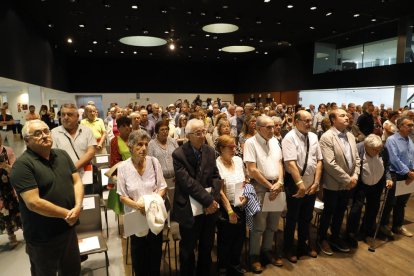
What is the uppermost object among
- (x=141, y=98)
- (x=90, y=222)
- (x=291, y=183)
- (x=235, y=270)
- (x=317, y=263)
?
(x=141, y=98)

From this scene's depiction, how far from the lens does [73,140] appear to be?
291 centimetres

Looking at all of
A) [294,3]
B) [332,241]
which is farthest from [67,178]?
[294,3]

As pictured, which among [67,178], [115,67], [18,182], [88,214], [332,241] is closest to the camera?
[18,182]

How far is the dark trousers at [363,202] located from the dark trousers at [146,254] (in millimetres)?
2342

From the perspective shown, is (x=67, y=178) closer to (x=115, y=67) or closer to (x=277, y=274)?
(x=277, y=274)

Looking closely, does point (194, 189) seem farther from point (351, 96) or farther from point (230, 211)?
point (351, 96)

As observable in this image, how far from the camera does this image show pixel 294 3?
7645 mm

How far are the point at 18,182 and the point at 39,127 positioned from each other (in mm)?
371

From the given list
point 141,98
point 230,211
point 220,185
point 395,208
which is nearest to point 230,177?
point 220,185

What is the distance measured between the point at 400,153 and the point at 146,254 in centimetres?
313

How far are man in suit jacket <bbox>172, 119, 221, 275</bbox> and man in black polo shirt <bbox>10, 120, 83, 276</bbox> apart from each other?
2.56ft

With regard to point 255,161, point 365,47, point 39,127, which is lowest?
point 255,161

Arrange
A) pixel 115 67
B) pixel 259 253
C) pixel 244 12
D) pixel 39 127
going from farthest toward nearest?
pixel 115 67, pixel 244 12, pixel 259 253, pixel 39 127

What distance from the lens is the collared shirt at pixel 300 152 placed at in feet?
9.02
